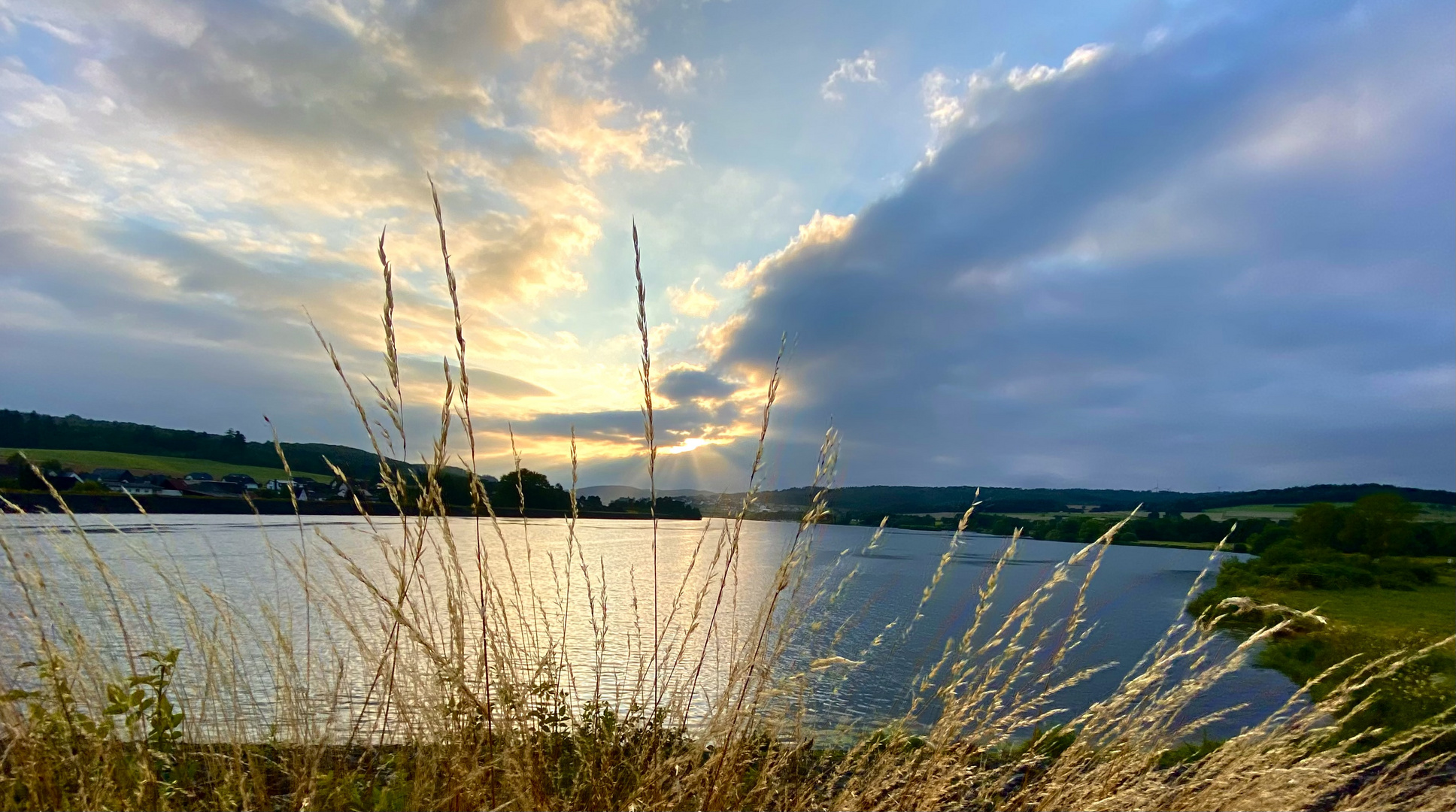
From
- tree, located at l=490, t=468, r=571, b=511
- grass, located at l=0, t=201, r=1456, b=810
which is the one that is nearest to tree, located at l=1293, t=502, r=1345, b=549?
Answer: grass, located at l=0, t=201, r=1456, b=810

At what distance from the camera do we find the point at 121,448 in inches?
3078

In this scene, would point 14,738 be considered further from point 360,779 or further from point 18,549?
point 360,779

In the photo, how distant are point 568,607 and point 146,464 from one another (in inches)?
3608

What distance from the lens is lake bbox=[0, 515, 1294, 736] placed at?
2.90 meters

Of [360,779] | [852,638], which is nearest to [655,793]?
[360,779]

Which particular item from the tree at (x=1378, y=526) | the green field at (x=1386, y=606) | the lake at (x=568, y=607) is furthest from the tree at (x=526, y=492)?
the tree at (x=1378, y=526)

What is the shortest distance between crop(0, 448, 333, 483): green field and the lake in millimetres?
36550

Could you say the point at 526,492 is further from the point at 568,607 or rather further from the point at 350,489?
the point at 568,607

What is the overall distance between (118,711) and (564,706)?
5.47ft

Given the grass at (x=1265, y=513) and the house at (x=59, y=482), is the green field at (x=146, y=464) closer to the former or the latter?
the house at (x=59, y=482)

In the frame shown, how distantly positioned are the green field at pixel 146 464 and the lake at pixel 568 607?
36.5m

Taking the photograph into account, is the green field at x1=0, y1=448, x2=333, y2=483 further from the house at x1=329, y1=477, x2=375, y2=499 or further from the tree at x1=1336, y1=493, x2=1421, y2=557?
the tree at x1=1336, y1=493, x2=1421, y2=557

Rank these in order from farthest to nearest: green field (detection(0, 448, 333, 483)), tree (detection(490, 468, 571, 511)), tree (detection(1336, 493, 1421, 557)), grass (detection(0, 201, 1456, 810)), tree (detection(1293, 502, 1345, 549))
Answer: green field (detection(0, 448, 333, 483)) → tree (detection(1293, 502, 1345, 549)) → tree (detection(1336, 493, 1421, 557)) → tree (detection(490, 468, 571, 511)) → grass (detection(0, 201, 1456, 810))

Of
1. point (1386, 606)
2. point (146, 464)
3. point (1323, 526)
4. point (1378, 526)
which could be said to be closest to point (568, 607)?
point (1386, 606)
